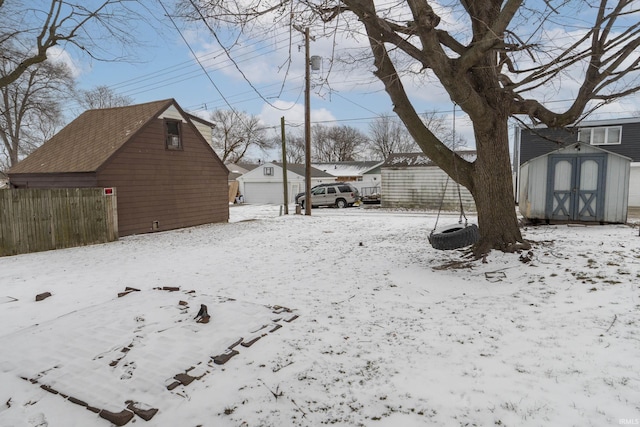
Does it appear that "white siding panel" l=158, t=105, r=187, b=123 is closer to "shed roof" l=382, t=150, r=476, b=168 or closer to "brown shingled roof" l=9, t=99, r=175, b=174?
"brown shingled roof" l=9, t=99, r=175, b=174

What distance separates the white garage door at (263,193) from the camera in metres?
29.8

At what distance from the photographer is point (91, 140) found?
1189cm

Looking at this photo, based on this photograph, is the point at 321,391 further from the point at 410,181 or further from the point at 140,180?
the point at 410,181

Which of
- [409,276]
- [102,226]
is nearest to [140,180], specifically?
[102,226]

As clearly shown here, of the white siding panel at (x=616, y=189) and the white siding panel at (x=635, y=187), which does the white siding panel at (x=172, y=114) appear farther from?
the white siding panel at (x=635, y=187)

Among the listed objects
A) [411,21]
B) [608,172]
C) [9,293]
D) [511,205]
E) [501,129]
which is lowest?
[9,293]

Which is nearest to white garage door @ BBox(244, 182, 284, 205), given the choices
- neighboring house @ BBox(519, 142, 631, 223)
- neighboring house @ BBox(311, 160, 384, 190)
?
neighboring house @ BBox(311, 160, 384, 190)

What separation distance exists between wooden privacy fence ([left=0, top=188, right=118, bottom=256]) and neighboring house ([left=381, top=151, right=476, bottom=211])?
1555 cm

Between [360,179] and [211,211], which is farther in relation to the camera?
[360,179]

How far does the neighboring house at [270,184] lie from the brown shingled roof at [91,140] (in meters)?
16.7

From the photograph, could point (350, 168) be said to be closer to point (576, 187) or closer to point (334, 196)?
point (334, 196)

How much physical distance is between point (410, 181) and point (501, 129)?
15.4m

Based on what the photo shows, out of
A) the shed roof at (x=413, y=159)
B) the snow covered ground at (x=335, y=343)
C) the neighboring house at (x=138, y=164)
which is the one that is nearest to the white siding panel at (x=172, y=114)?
the neighboring house at (x=138, y=164)

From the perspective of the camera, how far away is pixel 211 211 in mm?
14570
